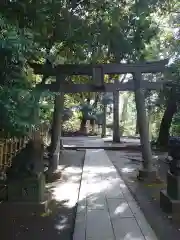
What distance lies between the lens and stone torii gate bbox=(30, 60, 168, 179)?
8367 mm

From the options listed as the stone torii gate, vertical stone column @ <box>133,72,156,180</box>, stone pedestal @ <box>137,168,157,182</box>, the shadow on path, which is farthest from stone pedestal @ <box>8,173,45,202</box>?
vertical stone column @ <box>133,72,156,180</box>

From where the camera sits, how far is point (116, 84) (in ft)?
29.5

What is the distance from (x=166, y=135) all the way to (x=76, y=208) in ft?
43.8

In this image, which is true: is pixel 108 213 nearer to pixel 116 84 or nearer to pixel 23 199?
pixel 23 199

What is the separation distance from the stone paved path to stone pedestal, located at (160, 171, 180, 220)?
0.54 meters

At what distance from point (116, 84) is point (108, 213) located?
437 centimetres

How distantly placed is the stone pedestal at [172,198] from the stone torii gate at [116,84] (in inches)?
102

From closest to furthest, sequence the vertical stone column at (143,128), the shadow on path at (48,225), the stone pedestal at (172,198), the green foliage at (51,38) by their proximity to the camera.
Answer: the green foliage at (51,38), the shadow on path at (48,225), the stone pedestal at (172,198), the vertical stone column at (143,128)

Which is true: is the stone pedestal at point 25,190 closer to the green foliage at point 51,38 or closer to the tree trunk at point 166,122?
the green foliage at point 51,38

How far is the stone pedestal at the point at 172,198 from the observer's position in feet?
18.3

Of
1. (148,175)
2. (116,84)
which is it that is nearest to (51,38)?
(116,84)

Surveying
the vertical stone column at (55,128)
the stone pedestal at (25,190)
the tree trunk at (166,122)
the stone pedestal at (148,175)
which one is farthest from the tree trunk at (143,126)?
the tree trunk at (166,122)

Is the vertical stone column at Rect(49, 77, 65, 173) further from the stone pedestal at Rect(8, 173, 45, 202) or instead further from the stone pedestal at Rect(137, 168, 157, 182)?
the stone pedestal at Rect(8, 173, 45, 202)

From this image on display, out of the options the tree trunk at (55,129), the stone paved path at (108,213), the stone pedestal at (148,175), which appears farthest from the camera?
the tree trunk at (55,129)
